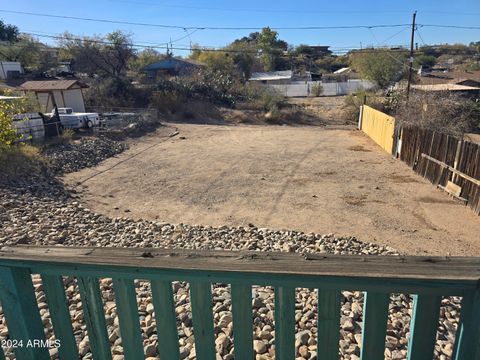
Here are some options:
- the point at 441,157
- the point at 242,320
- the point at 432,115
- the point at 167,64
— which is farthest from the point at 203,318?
the point at 167,64

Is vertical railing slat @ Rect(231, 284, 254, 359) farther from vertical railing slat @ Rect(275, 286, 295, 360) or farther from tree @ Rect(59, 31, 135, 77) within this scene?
tree @ Rect(59, 31, 135, 77)

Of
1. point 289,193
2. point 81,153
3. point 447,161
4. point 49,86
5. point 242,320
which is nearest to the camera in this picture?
point 242,320

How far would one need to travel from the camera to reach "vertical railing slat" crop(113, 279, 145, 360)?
1.50 metres

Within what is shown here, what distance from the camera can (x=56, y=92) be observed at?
2441cm

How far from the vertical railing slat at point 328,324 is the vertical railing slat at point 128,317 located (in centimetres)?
77

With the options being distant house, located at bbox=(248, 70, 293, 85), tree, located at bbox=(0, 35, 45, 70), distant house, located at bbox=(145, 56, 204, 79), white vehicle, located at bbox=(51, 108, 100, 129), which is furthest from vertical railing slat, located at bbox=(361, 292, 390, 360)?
tree, located at bbox=(0, 35, 45, 70)

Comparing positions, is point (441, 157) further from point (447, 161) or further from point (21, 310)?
point (21, 310)

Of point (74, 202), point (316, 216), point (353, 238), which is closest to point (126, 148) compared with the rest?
point (74, 202)

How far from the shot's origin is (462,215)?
977cm

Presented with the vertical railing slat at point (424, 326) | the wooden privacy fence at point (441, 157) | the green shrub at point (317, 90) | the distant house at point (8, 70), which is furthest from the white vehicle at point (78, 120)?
the green shrub at point (317, 90)

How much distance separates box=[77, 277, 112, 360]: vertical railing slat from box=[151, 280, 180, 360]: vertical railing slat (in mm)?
283

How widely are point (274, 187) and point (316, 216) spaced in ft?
9.62

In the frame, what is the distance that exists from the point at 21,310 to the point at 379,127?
20358 mm

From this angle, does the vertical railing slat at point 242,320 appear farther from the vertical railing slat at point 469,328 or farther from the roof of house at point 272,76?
the roof of house at point 272,76
